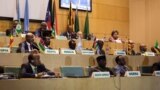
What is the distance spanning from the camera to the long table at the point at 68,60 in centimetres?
535

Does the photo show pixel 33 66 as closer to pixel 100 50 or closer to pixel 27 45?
pixel 27 45

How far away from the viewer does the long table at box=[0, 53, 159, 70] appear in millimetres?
5348

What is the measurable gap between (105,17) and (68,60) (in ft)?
14.2

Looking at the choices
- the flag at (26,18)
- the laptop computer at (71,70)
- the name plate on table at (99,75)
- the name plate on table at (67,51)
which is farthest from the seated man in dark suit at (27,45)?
the flag at (26,18)

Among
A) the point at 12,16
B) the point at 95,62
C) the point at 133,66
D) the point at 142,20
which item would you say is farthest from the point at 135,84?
the point at 142,20

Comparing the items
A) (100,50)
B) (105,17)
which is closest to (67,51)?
(100,50)

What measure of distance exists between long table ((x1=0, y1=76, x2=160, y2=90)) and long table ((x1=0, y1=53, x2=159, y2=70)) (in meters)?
1.34

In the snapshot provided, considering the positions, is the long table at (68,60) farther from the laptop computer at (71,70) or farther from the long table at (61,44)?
the long table at (61,44)

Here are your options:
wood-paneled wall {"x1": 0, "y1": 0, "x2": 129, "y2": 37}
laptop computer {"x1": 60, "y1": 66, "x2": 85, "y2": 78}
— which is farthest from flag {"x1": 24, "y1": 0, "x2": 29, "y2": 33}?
laptop computer {"x1": 60, "y1": 66, "x2": 85, "y2": 78}

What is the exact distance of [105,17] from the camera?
32.6 feet

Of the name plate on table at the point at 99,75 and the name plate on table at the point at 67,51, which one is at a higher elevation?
the name plate on table at the point at 67,51

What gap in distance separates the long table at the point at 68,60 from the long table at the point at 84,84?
4.40 feet

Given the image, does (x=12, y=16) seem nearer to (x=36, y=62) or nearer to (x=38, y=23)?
(x=38, y=23)

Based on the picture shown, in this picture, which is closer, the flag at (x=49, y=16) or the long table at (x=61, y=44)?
the long table at (x=61, y=44)
